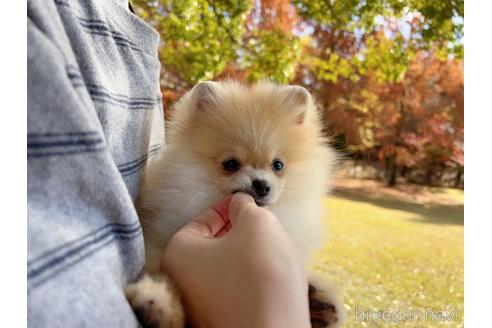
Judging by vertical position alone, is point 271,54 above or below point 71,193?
above

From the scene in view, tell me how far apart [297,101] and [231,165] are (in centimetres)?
23

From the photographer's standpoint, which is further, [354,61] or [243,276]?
[354,61]

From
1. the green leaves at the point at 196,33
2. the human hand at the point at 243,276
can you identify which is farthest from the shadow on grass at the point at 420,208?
the human hand at the point at 243,276

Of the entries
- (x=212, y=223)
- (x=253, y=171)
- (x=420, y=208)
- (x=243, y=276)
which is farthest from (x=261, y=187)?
(x=420, y=208)

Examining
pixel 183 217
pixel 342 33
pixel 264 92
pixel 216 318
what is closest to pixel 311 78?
pixel 342 33

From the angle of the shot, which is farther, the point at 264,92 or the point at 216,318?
the point at 264,92

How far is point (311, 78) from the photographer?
3.18 m

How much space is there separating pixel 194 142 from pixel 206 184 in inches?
4.3

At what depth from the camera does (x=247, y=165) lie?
827 millimetres

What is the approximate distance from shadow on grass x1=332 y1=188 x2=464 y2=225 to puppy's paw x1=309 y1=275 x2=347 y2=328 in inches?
98.7

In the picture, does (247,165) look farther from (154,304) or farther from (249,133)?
(154,304)

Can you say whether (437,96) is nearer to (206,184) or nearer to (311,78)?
(311,78)

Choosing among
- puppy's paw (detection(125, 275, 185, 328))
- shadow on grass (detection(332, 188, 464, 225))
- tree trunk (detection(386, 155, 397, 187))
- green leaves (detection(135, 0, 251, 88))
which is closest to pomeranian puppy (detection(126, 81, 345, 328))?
puppy's paw (detection(125, 275, 185, 328))

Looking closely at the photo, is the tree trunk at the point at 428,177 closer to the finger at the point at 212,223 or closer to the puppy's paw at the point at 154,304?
the finger at the point at 212,223
